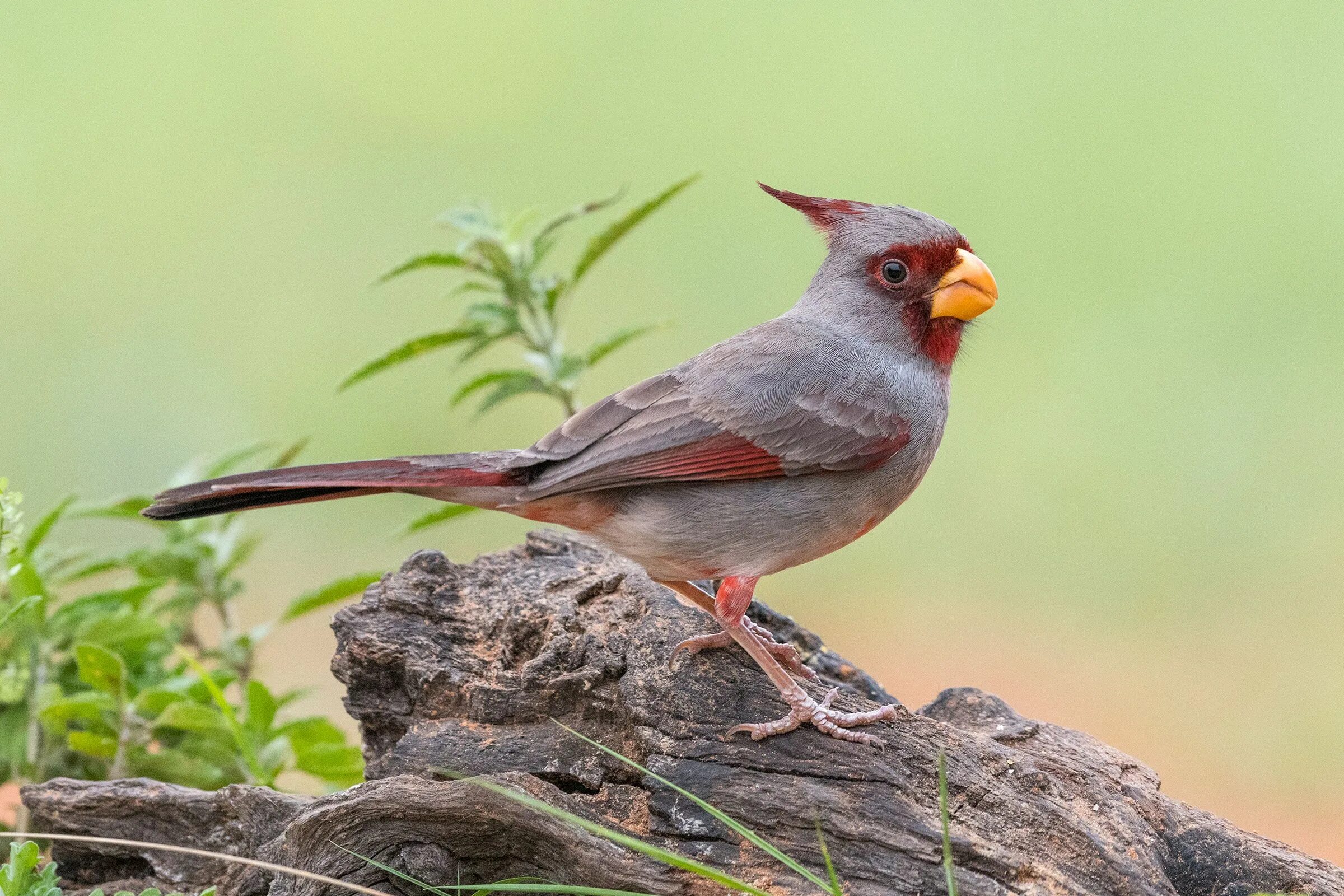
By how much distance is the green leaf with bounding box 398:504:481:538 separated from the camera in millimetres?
3493

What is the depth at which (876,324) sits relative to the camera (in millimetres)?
3402

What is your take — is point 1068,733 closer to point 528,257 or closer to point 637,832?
point 637,832

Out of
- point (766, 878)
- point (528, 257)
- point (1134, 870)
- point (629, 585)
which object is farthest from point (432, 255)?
point (1134, 870)

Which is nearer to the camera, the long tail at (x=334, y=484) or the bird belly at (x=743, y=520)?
the long tail at (x=334, y=484)

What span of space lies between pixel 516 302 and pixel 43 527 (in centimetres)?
142

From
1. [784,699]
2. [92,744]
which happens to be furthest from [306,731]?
[784,699]

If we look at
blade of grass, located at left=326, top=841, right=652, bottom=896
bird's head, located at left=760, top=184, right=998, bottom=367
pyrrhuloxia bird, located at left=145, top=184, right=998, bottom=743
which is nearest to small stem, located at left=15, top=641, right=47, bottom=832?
pyrrhuloxia bird, located at left=145, top=184, right=998, bottom=743

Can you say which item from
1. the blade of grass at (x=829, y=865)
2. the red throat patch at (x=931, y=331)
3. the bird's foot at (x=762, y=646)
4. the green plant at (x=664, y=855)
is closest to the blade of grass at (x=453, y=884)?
the green plant at (x=664, y=855)

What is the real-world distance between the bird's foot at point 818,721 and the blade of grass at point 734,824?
0.20 meters

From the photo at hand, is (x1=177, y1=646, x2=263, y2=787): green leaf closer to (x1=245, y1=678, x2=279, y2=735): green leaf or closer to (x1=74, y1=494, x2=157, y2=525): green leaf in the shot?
(x1=245, y1=678, x2=279, y2=735): green leaf

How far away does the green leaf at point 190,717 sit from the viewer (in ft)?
10.8

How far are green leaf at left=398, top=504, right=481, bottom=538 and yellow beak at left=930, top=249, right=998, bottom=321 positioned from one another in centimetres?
136

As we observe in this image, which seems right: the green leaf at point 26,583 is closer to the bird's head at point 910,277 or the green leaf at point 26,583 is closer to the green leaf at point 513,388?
the green leaf at point 513,388

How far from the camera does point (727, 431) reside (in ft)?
10.2
